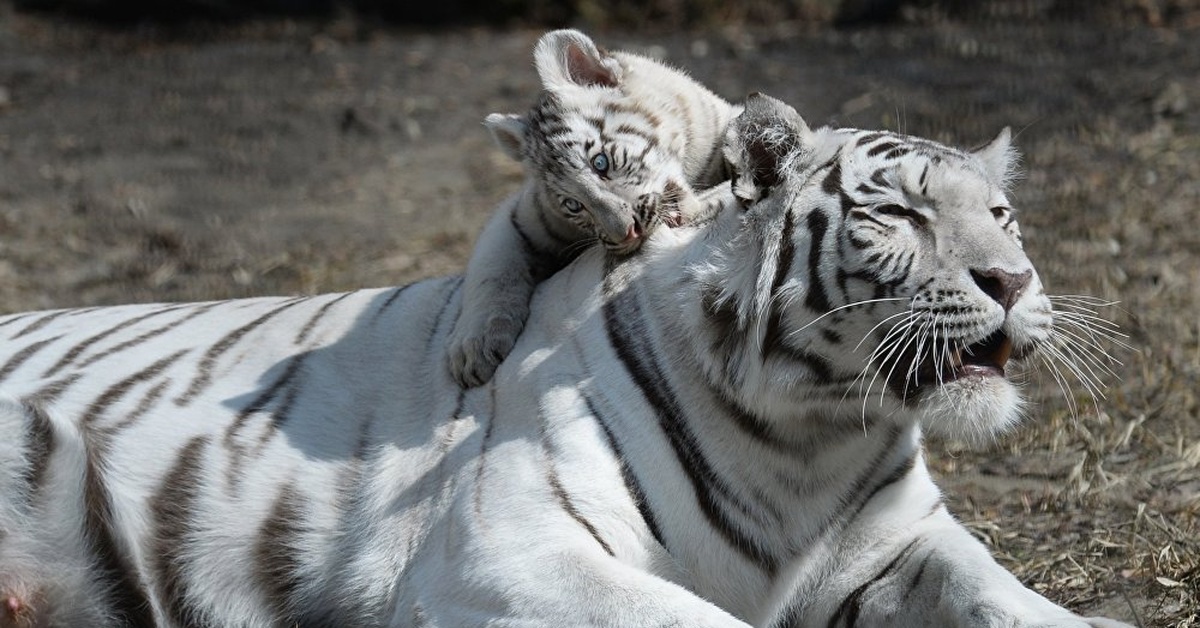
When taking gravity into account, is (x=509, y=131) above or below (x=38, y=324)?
above

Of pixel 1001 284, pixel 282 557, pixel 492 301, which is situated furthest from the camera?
pixel 492 301

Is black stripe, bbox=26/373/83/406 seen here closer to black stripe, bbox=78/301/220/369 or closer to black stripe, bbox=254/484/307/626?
black stripe, bbox=78/301/220/369

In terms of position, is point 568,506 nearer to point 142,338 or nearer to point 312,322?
point 312,322

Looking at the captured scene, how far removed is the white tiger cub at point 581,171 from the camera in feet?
7.16

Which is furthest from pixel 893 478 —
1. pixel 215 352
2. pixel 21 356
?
pixel 21 356

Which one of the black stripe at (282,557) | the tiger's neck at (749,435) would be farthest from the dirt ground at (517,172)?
the black stripe at (282,557)

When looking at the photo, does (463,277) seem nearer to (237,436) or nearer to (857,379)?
(237,436)

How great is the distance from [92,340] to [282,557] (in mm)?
618

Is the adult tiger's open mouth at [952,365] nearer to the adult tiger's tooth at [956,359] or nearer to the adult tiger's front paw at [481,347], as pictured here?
the adult tiger's tooth at [956,359]

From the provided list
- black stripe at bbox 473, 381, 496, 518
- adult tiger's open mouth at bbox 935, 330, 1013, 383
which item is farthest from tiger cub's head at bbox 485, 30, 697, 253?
adult tiger's open mouth at bbox 935, 330, 1013, 383

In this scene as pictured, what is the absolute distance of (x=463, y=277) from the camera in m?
2.46

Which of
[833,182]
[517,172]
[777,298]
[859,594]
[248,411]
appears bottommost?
[517,172]

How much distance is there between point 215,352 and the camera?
2.40 meters

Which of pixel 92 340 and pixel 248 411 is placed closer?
pixel 248 411
